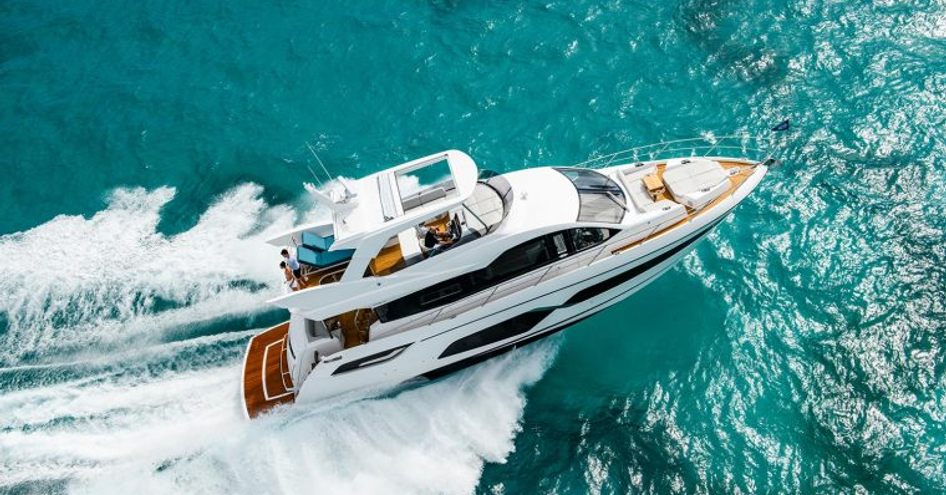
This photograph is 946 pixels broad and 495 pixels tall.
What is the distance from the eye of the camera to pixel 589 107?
57.8ft

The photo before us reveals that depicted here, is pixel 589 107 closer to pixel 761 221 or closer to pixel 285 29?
pixel 761 221

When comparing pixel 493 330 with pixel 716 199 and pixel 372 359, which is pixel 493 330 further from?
pixel 716 199

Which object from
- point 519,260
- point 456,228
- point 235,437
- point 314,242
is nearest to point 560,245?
point 519,260

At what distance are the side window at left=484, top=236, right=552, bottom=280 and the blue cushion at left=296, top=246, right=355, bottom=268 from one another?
267 cm

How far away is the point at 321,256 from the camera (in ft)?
39.5

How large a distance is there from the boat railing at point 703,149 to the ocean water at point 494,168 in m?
0.53

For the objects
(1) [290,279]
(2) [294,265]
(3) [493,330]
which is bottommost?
(3) [493,330]

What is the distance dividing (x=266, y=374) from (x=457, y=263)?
14.8 feet

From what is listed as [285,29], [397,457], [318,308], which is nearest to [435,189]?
[318,308]

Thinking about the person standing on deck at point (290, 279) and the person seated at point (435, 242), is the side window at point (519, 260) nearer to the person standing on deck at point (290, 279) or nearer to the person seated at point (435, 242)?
the person seated at point (435, 242)

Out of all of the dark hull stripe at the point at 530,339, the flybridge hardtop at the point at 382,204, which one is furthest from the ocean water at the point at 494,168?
the flybridge hardtop at the point at 382,204

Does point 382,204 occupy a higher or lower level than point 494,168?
lower

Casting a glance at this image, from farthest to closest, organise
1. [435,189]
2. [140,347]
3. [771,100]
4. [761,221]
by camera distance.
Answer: [771,100]
[761,221]
[140,347]
[435,189]

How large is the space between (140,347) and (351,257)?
531 centimetres
